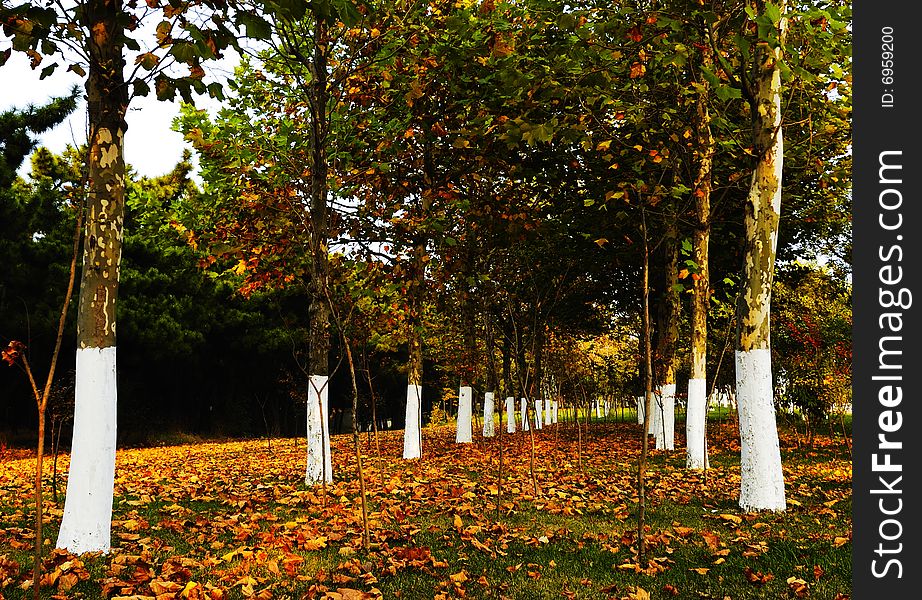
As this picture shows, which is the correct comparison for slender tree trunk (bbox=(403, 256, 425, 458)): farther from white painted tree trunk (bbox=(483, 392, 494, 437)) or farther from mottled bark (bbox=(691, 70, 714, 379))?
white painted tree trunk (bbox=(483, 392, 494, 437))

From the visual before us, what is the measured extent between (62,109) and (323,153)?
37.5 feet

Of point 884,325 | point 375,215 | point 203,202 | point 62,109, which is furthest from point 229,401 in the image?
point 884,325

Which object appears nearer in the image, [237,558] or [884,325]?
[884,325]

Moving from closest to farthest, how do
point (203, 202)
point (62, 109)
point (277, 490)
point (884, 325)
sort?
point (884, 325)
point (277, 490)
point (203, 202)
point (62, 109)

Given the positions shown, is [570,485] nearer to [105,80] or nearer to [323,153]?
[323,153]

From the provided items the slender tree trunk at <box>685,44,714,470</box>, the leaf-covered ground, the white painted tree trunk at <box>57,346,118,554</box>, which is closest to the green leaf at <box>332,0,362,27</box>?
the white painted tree trunk at <box>57,346,118,554</box>

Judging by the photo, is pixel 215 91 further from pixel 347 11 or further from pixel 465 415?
pixel 465 415

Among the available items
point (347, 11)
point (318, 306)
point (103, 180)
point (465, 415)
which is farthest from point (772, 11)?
point (465, 415)

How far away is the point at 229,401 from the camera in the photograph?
30359 mm

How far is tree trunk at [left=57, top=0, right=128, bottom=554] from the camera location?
5.26m

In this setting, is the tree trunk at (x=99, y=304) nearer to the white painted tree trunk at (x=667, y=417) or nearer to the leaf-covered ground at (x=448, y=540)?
the leaf-covered ground at (x=448, y=540)

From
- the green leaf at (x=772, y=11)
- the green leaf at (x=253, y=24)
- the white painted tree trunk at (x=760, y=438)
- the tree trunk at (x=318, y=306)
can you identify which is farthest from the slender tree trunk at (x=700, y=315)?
the green leaf at (x=253, y=24)

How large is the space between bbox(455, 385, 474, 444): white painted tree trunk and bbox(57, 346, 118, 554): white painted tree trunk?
12.2 meters

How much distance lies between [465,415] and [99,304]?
42.1 feet
